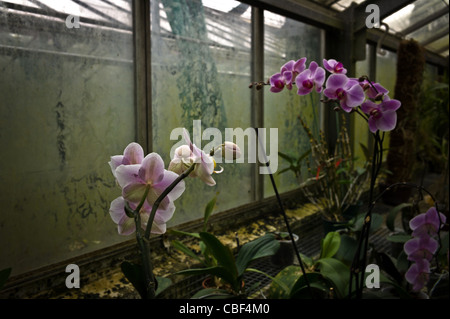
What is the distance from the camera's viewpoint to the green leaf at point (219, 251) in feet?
3.63

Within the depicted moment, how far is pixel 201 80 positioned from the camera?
1720mm

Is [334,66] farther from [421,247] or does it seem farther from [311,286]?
[311,286]

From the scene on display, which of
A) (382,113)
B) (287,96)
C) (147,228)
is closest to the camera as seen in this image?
(147,228)

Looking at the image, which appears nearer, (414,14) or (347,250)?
(347,250)

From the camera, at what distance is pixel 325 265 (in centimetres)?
122

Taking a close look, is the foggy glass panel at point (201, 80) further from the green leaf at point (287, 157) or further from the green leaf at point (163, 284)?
the green leaf at point (163, 284)

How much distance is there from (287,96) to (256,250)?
1.23m

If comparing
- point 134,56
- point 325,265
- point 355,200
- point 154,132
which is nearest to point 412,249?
point 325,265

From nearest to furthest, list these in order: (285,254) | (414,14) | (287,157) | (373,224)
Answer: (373,224) → (285,254) → (287,157) → (414,14)

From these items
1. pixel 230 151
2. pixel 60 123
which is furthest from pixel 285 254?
pixel 230 151

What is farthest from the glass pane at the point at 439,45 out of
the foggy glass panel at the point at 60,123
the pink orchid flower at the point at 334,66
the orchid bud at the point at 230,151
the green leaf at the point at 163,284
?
the orchid bud at the point at 230,151

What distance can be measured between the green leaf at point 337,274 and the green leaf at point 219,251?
28 cm

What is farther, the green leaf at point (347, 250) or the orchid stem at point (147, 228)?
the green leaf at point (347, 250)
